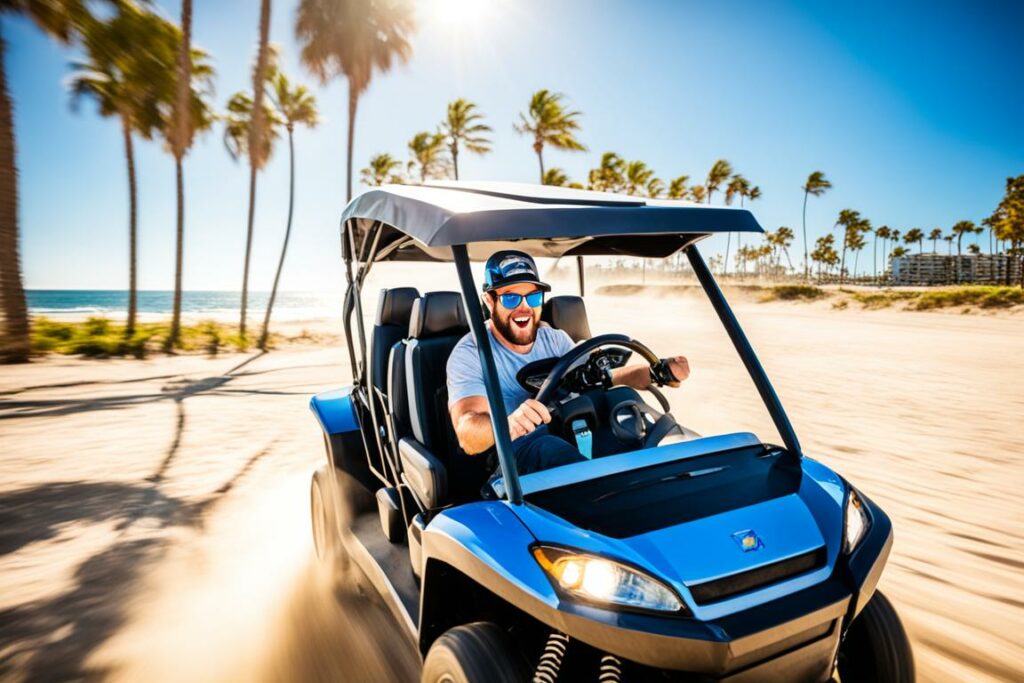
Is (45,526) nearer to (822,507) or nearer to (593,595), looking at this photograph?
(593,595)

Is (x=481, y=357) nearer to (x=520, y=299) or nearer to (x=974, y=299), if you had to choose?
(x=520, y=299)

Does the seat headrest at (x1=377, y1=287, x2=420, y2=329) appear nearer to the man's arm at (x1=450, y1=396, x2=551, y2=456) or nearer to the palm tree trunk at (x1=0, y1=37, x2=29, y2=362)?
the man's arm at (x1=450, y1=396, x2=551, y2=456)

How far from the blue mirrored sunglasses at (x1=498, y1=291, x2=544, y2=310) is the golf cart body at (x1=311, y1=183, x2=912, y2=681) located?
0.42 metres

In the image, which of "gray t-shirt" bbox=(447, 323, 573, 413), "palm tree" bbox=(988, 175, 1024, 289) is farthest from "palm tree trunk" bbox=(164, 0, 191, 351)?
"palm tree" bbox=(988, 175, 1024, 289)

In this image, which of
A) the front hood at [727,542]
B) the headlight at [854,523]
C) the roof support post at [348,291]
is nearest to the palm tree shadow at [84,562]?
the roof support post at [348,291]

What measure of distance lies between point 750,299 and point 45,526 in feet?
113

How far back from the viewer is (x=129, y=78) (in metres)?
11.3

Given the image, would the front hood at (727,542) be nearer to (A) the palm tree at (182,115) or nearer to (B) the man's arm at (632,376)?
(B) the man's arm at (632,376)

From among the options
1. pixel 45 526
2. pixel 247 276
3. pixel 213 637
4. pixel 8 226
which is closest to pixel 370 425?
pixel 213 637

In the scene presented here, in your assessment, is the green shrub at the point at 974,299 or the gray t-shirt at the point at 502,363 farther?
the green shrub at the point at 974,299

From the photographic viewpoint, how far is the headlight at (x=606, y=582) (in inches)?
51.7

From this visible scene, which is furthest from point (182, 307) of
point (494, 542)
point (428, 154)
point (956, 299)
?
point (494, 542)

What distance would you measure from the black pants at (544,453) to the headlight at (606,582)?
659 mm

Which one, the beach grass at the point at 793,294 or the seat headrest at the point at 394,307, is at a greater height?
the beach grass at the point at 793,294
